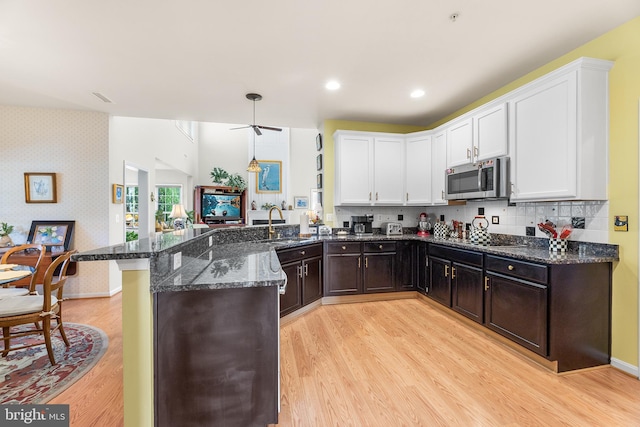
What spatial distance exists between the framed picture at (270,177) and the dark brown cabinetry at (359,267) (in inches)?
238

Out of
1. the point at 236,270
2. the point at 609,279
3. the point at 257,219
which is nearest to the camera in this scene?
the point at 236,270

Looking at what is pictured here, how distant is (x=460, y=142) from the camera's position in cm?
355

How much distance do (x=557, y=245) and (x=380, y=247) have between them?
1893 mm

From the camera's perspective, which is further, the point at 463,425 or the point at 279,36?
the point at 279,36

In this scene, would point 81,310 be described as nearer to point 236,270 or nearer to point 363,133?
point 236,270

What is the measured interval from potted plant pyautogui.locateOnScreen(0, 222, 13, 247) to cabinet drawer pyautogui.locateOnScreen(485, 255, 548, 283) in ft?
19.3

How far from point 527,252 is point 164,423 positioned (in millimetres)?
2935

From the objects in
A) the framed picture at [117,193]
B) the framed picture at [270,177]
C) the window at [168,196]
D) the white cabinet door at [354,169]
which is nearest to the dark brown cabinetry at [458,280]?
the white cabinet door at [354,169]

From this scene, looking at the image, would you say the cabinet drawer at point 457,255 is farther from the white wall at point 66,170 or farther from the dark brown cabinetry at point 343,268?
the white wall at point 66,170

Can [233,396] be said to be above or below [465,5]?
below

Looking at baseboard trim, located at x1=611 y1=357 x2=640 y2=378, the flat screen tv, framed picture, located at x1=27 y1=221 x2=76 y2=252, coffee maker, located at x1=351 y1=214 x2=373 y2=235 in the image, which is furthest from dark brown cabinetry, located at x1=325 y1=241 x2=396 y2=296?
the flat screen tv

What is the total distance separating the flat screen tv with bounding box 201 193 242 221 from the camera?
30.0 feet

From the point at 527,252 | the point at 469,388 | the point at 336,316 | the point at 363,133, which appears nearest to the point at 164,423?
the point at 469,388

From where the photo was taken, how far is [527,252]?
253 centimetres
